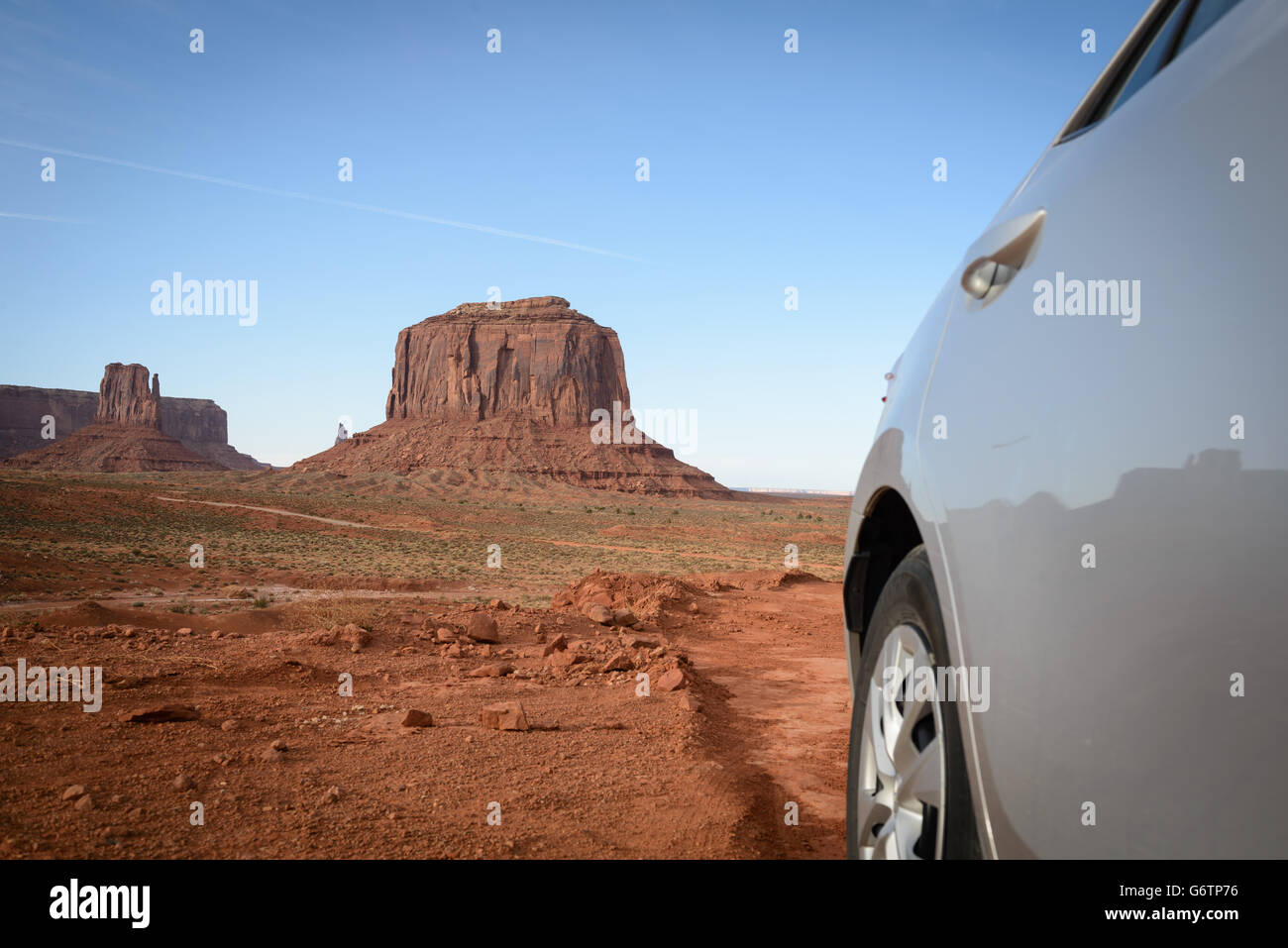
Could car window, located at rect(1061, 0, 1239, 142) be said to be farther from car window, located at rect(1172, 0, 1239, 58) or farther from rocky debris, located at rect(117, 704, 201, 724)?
rocky debris, located at rect(117, 704, 201, 724)

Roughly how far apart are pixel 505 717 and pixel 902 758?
4415 millimetres

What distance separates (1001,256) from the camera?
189 cm

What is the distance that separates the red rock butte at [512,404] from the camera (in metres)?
114

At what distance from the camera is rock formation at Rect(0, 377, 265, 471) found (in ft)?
525

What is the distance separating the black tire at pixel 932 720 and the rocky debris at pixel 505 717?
12.8ft

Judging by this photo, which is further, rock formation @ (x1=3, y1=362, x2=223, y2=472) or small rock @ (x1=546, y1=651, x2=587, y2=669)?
rock formation @ (x1=3, y1=362, x2=223, y2=472)

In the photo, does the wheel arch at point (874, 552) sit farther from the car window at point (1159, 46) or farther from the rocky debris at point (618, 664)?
the rocky debris at point (618, 664)

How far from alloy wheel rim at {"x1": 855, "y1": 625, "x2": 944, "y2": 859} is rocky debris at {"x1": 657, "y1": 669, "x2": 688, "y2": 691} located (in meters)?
5.26

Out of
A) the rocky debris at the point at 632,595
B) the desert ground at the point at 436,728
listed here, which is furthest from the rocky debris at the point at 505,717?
the rocky debris at the point at 632,595
